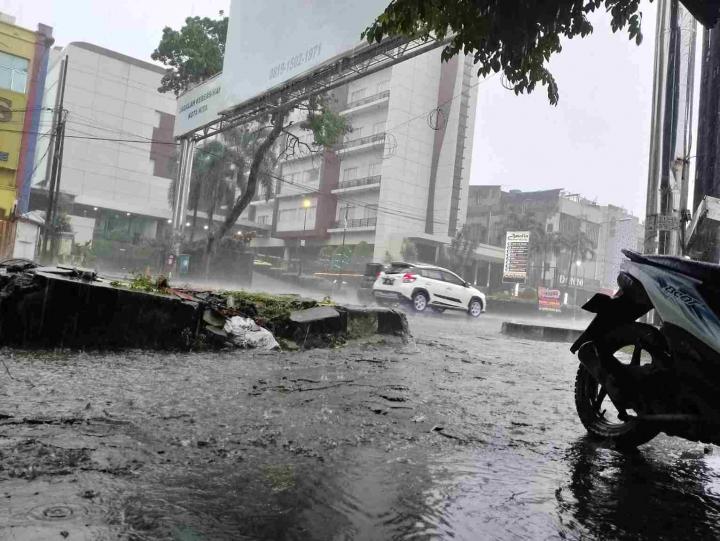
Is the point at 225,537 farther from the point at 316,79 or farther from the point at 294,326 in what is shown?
the point at 316,79

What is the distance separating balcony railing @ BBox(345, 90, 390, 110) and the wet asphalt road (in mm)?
50354

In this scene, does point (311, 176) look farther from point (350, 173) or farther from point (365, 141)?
point (365, 141)

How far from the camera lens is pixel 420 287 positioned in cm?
1853

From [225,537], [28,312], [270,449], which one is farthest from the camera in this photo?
[28,312]

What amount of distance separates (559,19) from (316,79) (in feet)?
49.1

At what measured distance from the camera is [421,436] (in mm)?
2984

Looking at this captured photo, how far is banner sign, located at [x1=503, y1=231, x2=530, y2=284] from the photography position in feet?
133

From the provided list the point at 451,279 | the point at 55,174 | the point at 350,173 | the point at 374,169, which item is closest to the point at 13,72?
the point at 55,174

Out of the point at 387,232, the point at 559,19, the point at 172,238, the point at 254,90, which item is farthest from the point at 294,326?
the point at 387,232

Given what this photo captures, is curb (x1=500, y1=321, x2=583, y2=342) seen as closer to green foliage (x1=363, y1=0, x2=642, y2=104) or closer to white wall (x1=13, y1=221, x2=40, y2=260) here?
green foliage (x1=363, y1=0, x2=642, y2=104)

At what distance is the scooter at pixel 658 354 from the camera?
2.28 meters

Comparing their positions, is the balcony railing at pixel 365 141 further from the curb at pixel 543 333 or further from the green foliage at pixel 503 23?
the green foliage at pixel 503 23

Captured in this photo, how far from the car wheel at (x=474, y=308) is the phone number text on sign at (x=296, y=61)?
1042cm

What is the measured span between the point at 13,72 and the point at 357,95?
3265cm
